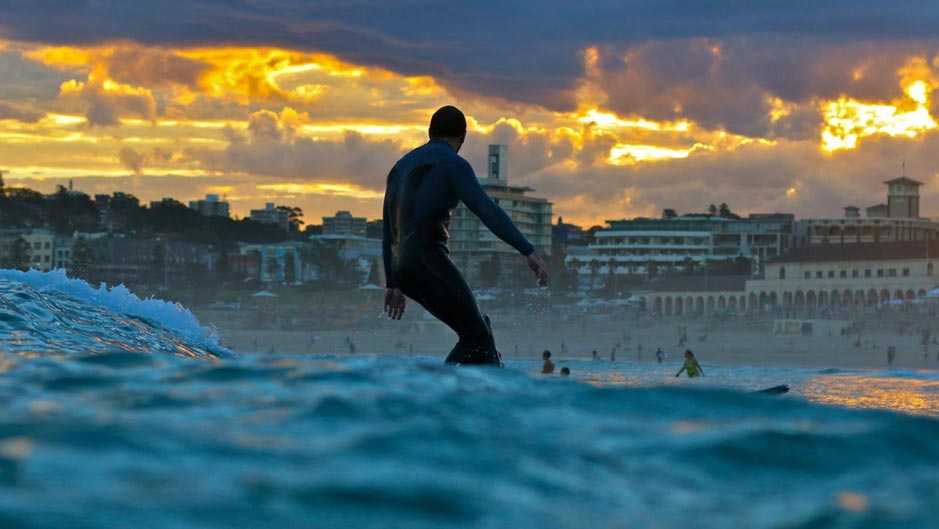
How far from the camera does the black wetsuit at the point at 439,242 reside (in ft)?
23.7

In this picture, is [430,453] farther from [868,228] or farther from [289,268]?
[868,228]

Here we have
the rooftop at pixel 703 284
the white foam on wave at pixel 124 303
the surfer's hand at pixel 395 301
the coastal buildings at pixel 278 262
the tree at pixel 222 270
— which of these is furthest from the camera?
the coastal buildings at pixel 278 262

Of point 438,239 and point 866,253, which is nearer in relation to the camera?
point 438,239

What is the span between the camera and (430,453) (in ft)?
11.3

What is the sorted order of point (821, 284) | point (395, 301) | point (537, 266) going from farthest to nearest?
point (821, 284), point (395, 301), point (537, 266)

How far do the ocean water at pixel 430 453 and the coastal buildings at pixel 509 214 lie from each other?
14781cm

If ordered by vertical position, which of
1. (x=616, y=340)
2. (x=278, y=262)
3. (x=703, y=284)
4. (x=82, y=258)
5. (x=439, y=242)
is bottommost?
(x=616, y=340)

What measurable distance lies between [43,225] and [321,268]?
46.9 metres

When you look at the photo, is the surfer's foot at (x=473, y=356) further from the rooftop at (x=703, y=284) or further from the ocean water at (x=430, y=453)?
the rooftop at (x=703, y=284)

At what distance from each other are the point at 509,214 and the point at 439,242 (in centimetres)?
15225

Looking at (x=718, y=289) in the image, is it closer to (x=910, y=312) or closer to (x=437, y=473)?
(x=910, y=312)

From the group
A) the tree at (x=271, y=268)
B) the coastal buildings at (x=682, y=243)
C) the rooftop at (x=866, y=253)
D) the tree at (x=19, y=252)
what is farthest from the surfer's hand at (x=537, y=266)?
the tree at (x=271, y=268)

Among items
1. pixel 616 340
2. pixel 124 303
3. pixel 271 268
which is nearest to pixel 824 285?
pixel 616 340

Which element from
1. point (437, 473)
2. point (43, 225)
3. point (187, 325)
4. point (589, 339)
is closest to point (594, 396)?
point (437, 473)
